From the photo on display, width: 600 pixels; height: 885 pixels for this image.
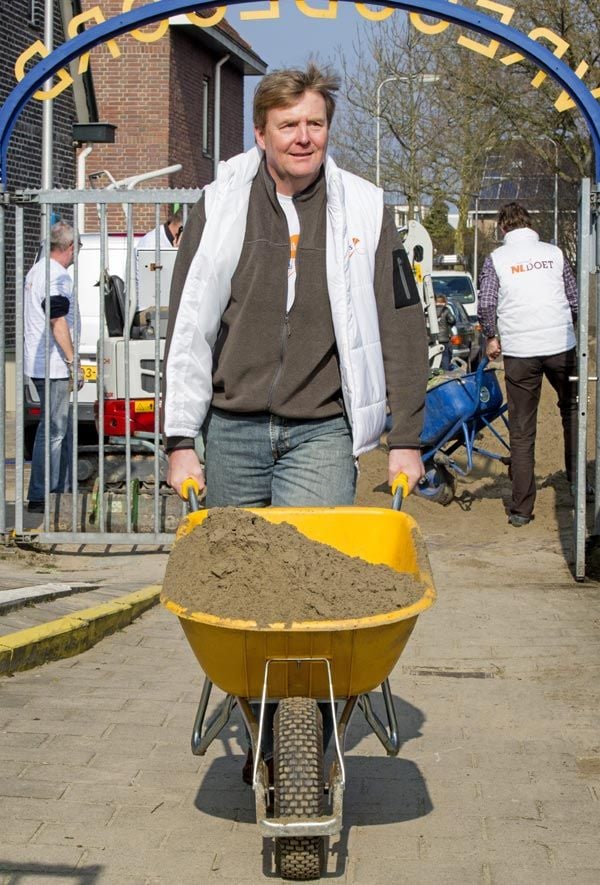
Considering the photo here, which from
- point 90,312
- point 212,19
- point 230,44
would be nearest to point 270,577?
point 212,19

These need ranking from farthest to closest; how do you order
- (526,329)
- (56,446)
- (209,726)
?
1. (526,329)
2. (56,446)
3. (209,726)

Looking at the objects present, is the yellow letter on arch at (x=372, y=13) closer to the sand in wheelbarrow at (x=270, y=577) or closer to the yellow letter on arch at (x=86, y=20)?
the yellow letter on arch at (x=86, y=20)

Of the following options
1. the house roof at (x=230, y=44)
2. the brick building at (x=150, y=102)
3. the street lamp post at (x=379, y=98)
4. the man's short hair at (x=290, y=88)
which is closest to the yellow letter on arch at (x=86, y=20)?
the man's short hair at (x=290, y=88)

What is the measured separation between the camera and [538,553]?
9.26m

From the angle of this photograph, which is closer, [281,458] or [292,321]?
[292,321]

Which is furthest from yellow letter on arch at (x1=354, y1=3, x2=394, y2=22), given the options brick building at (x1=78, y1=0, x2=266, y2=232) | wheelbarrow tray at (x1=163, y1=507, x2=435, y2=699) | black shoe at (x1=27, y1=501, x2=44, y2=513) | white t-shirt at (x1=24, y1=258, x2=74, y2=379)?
brick building at (x1=78, y1=0, x2=266, y2=232)

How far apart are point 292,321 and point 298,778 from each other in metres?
1.43

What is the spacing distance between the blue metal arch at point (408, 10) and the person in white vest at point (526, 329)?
1550mm

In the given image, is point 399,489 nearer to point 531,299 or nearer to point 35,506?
point 531,299

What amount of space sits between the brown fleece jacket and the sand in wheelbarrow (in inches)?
20.3

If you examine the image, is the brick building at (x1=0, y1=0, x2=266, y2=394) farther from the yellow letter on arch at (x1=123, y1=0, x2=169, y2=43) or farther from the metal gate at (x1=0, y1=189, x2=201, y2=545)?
the yellow letter on arch at (x1=123, y1=0, x2=169, y2=43)

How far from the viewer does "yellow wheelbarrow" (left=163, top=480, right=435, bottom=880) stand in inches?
132

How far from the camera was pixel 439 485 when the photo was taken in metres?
11.2

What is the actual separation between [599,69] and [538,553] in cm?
1771
